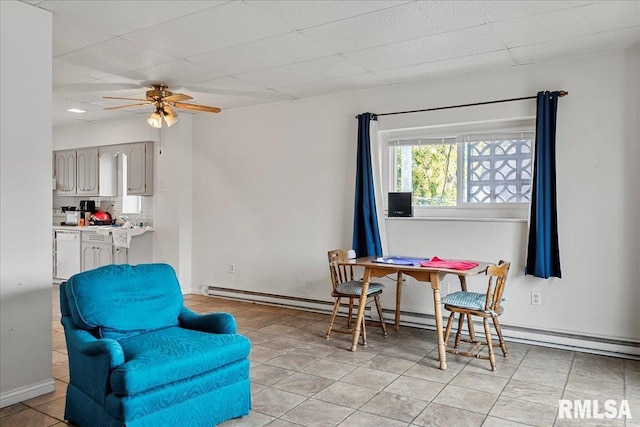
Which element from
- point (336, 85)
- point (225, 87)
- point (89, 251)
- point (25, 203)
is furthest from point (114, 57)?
point (89, 251)

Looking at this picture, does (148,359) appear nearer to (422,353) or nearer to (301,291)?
(422,353)

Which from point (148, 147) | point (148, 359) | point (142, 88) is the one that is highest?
point (142, 88)

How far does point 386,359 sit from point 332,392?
2.61 feet

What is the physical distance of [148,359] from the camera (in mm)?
2297

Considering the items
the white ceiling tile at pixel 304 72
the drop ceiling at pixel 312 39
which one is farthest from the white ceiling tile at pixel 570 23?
the white ceiling tile at pixel 304 72

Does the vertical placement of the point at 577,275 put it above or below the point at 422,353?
above

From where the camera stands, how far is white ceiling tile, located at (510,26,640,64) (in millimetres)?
3458

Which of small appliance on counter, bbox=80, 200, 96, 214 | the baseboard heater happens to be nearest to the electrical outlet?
the baseboard heater

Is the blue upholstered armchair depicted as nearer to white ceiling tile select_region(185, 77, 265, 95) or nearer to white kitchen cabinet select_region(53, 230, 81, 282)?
white ceiling tile select_region(185, 77, 265, 95)

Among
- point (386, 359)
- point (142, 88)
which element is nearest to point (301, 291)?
point (386, 359)

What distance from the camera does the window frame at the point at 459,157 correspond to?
171 inches

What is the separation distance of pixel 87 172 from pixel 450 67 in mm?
5588

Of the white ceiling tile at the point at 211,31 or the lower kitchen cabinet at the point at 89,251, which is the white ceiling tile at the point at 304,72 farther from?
the lower kitchen cabinet at the point at 89,251
